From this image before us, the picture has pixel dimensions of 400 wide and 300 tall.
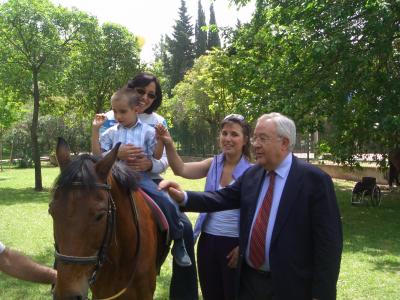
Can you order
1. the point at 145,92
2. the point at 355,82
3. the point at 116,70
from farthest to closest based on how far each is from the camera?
the point at 116,70
the point at 355,82
the point at 145,92

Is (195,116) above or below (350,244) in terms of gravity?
above

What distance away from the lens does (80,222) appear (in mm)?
2365

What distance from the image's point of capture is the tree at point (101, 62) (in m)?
21.3

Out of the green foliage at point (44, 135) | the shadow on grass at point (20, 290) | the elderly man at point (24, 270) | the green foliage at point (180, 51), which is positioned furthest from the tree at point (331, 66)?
the green foliage at point (180, 51)

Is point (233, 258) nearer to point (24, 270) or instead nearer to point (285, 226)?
point (285, 226)

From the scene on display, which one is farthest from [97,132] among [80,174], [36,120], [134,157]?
[36,120]

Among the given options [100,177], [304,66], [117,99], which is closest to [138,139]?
[117,99]

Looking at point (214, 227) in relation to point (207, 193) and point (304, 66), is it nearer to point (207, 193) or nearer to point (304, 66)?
point (207, 193)

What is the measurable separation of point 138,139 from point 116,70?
19.2 metres

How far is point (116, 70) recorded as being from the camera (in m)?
22.3

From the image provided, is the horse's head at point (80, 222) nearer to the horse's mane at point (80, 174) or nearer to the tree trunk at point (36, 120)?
the horse's mane at point (80, 174)

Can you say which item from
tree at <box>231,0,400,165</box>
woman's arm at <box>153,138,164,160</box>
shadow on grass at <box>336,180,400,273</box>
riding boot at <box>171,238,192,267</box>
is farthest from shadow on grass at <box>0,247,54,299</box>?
tree at <box>231,0,400,165</box>

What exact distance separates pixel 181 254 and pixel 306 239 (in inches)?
47.3

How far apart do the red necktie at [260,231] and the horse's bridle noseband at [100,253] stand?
3.22 ft
